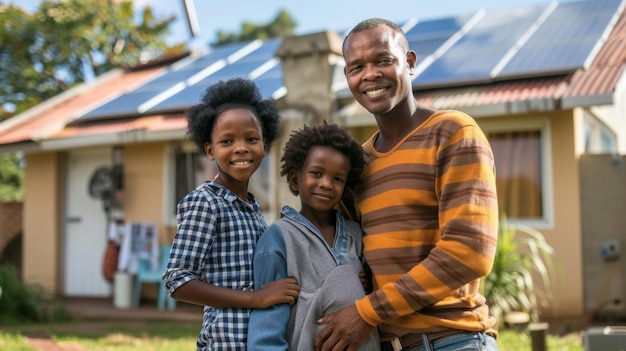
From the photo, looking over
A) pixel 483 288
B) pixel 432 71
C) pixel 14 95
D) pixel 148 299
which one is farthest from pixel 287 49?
pixel 14 95

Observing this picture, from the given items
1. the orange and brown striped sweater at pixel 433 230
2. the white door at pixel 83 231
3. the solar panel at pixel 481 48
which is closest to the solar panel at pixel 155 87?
the white door at pixel 83 231

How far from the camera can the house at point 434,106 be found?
7832 mm

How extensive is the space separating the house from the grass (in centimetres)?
158

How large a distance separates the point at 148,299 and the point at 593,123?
665 cm

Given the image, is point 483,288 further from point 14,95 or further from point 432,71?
point 14,95

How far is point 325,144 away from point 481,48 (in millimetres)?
7624

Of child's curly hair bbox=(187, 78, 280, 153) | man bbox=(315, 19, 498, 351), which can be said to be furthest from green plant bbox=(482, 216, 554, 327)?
man bbox=(315, 19, 498, 351)

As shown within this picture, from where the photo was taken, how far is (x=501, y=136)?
28.6ft

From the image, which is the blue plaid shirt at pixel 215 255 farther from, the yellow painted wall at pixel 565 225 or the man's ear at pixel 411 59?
the yellow painted wall at pixel 565 225

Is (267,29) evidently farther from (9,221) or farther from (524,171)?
(524,171)

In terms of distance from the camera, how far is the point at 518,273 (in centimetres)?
758

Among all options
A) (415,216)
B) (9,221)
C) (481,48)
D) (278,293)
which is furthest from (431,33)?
(278,293)

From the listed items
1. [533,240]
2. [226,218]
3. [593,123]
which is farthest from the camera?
[593,123]

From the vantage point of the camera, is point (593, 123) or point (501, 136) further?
point (593, 123)
